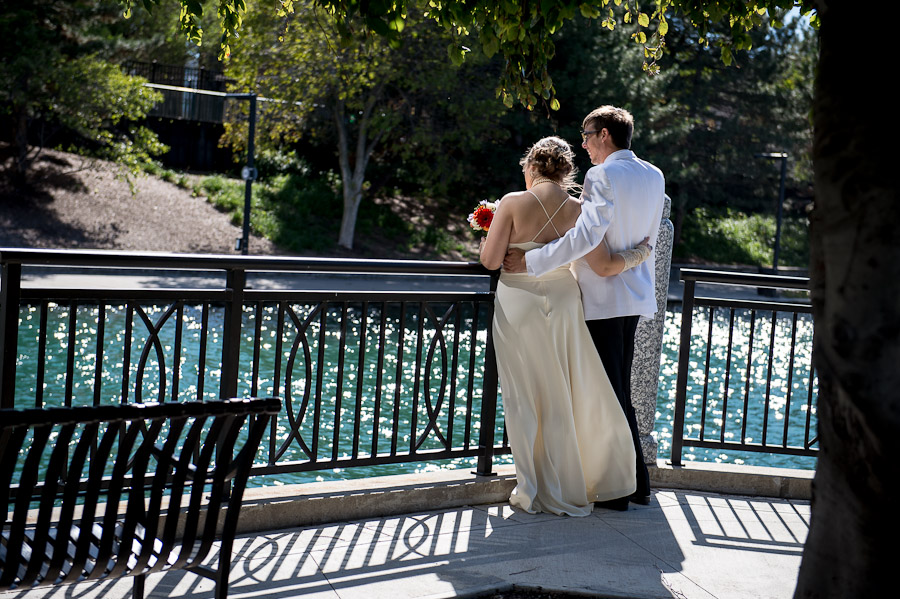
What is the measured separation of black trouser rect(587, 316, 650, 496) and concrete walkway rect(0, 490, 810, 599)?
594 millimetres

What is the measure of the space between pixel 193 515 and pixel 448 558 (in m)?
1.62

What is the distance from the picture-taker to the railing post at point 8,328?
3818 millimetres

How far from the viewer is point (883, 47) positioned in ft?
7.15

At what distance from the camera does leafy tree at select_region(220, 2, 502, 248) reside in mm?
26016

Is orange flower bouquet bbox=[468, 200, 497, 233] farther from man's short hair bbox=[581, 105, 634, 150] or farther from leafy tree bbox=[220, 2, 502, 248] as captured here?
leafy tree bbox=[220, 2, 502, 248]

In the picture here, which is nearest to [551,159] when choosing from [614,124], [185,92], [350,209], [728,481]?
[614,124]

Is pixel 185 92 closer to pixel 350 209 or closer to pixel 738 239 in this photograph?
pixel 350 209

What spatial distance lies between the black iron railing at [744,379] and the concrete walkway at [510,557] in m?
0.91

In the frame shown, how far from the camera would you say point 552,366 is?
4.84 m

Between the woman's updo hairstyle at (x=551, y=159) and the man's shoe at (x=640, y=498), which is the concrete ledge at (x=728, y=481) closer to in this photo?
the man's shoe at (x=640, y=498)

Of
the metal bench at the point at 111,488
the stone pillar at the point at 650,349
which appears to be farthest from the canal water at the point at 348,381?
the metal bench at the point at 111,488

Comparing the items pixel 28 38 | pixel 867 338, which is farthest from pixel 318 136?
pixel 867 338

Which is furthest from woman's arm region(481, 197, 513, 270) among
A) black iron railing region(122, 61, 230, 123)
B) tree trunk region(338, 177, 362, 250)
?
black iron railing region(122, 61, 230, 123)

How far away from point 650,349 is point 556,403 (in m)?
1.04
